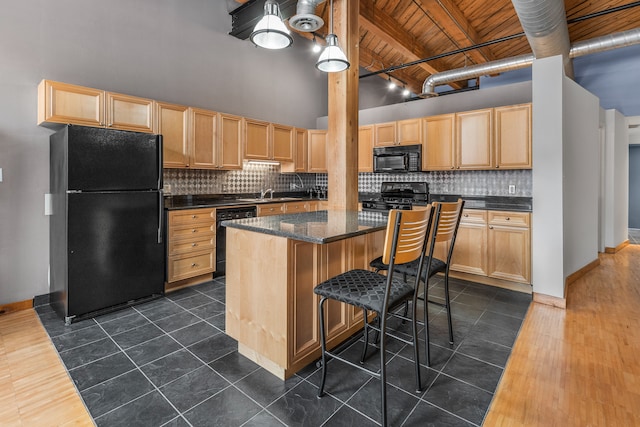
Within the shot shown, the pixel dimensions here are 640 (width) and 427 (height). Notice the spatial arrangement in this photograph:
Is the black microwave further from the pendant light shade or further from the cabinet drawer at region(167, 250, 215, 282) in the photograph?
the cabinet drawer at region(167, 250, 215, 282)

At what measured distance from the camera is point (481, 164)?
167 inches

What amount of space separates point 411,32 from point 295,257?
5.20 metres

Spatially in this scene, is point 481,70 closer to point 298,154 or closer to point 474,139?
point 474,139

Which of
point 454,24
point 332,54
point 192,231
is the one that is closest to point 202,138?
point 192,231

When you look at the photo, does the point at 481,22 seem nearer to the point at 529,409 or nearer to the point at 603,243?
the point at 603,243

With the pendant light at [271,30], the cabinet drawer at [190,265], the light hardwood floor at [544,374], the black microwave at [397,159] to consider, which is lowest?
the light hardwood floor at [544,374]

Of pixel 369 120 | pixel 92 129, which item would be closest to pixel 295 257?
pixel 92 129

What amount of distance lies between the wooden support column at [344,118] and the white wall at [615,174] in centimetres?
513

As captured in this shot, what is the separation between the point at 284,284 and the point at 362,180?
4236 millimetres

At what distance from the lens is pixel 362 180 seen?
5.89m

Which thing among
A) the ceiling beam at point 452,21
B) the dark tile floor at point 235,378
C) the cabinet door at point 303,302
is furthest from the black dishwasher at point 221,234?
the ceiling beam at point 452,21

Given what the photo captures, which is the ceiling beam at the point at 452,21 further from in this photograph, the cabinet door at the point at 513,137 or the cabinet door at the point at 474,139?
the cabinet door at the point at 513,137

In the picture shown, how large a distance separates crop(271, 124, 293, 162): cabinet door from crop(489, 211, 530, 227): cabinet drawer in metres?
3.18

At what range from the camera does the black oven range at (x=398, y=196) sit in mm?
4829
